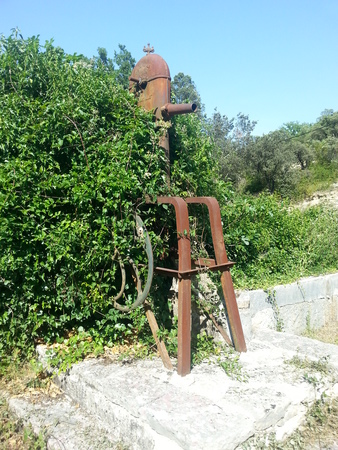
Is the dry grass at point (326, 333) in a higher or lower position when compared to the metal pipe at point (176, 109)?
lower

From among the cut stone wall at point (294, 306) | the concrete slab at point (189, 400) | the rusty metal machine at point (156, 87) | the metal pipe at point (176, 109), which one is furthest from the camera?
the cut stone wall at point (294, 306)

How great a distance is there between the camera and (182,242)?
130 inches

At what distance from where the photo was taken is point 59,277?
361 centimetres

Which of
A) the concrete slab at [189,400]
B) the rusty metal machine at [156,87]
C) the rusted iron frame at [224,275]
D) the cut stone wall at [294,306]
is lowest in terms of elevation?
the concrete slab at [189,400]

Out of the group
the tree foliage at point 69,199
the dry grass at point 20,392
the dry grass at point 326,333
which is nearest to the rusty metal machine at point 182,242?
the tree foliage at point 69,199

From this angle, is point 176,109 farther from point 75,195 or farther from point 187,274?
point 187,274

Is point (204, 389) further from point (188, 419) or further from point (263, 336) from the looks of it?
point (263, 336)

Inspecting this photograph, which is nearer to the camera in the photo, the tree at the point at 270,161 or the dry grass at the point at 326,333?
the dry grass at the point at 326,333

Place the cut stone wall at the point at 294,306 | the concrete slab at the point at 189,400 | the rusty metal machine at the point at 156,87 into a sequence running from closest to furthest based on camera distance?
1. the concrete slab at the point at 189,400
2. the rusty metal machine at the point at 156,87
3. the cut stone wall at the point at 294,306

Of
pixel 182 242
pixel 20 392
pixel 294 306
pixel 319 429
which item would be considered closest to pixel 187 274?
pixel 182 242

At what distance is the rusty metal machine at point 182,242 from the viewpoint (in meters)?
3.17

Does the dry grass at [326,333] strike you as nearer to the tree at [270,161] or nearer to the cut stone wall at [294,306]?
the cut stone wall at [294,306]

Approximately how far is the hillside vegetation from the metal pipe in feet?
0.58

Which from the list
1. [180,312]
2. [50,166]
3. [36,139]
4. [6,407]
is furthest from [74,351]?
[36,139]
